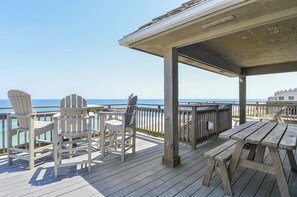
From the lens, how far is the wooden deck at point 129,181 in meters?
1.94

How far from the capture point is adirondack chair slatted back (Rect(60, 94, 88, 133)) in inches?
100

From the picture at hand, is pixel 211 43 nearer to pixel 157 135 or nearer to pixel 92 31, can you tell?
pixel 157 135

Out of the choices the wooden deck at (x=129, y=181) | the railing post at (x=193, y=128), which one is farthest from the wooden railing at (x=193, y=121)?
the wooden deck at (x=129, y=181)

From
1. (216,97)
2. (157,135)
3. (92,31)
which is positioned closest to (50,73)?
(92,31)

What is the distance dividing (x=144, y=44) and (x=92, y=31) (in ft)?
23.8

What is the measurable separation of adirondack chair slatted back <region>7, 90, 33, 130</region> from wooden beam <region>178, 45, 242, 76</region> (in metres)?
2.78

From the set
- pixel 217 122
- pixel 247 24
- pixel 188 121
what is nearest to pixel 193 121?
pixel 188 121

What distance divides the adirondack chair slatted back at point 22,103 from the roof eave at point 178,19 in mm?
1869

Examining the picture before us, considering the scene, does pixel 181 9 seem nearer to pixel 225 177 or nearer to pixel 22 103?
pixel 225 177

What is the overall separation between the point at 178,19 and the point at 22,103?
2.82 m

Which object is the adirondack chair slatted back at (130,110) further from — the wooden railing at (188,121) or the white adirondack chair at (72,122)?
the white adirondack chair at (72,122)

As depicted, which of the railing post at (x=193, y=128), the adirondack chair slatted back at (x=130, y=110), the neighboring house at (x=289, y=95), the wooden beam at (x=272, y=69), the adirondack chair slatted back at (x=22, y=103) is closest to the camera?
the adirondack chair slatted back at (x=22, y=103)

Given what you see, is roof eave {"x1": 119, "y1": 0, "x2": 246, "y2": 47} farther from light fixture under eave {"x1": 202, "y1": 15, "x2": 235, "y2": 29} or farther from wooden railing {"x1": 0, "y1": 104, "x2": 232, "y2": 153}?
wooden railing {"x1": 0, "y1": 104, "x2": 232, "y2": 153}

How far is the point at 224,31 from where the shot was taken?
2152 millimetres
